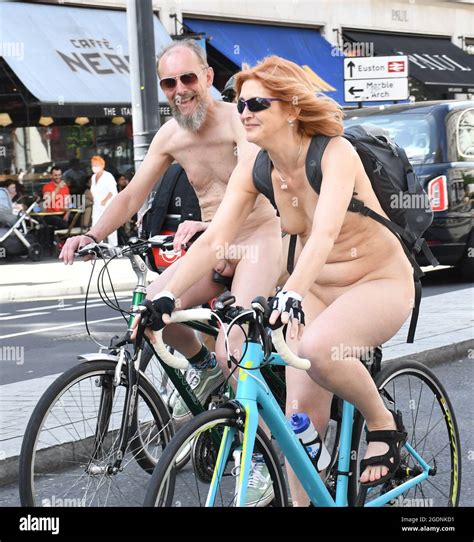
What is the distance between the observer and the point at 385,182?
3883 mm

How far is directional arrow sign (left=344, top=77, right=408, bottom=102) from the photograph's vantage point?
1838 centimetres

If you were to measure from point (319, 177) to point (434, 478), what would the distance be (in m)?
1.31

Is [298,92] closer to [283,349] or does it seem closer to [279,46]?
[283,349]

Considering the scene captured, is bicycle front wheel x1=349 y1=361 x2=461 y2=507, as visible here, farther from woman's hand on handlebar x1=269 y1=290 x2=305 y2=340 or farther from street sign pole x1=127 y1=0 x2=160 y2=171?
street sign pole x1=127 y1=0 x2=160 y2=171

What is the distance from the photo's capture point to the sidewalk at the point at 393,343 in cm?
560

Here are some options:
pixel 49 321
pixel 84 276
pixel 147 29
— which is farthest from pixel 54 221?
pixel 49 321

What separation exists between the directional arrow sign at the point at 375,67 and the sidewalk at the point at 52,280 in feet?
15.5

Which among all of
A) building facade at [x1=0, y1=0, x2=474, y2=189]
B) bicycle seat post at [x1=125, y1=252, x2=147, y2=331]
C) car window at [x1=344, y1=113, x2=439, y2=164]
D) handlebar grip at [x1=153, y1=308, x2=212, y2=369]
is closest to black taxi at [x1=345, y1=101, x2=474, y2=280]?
car window at [x1=344, y1=113, x2=439, y2=164]

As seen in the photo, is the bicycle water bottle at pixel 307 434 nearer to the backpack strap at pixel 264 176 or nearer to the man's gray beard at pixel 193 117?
the backpack strap at pixel 264 176

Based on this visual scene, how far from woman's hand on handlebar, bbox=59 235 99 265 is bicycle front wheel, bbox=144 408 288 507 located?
127cm

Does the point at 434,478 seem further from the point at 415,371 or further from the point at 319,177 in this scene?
the point at 319,177

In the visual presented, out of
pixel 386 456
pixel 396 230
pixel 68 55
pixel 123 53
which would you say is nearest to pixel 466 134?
pixel 396 230

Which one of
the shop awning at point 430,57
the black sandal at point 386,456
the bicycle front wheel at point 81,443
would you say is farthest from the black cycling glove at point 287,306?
the shop awning at point 430,57

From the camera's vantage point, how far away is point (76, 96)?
1970 centimetres
